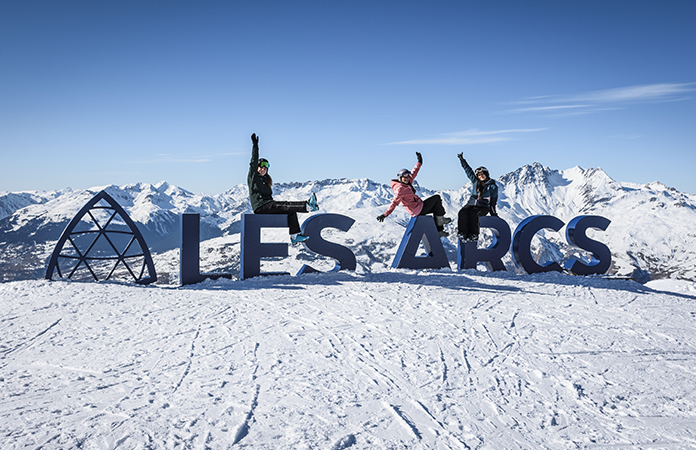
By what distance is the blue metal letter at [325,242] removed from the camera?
49.5ft

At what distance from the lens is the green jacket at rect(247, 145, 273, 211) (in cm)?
1399

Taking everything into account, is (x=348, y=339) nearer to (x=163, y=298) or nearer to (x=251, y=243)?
(x=163, y=298)

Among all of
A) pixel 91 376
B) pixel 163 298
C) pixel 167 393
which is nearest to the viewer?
pixel 167 393

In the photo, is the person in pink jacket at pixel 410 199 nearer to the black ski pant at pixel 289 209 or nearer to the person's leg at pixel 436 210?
the person's leg at pixel 436 210

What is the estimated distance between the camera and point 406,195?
14.4 meters

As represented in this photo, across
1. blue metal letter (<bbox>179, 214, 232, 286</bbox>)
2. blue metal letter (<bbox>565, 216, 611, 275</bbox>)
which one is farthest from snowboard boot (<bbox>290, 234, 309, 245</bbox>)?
blue metal letter (<bbox>565, 216, 611, 275</bbox>)

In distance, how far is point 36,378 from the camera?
21.2 feet

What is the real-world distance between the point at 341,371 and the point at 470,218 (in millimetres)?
10121

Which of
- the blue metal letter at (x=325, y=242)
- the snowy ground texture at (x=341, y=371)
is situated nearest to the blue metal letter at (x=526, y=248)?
the snowy ground texture at (x=341, y=371)

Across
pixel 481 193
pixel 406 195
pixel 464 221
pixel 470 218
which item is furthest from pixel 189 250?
pixel 481 193

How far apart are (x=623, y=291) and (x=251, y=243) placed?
12747mm

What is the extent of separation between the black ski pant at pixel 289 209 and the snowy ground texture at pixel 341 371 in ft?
9.79

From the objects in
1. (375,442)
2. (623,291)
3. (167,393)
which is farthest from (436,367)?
(623,291)

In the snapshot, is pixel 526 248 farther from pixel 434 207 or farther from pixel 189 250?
pixel 189 250
